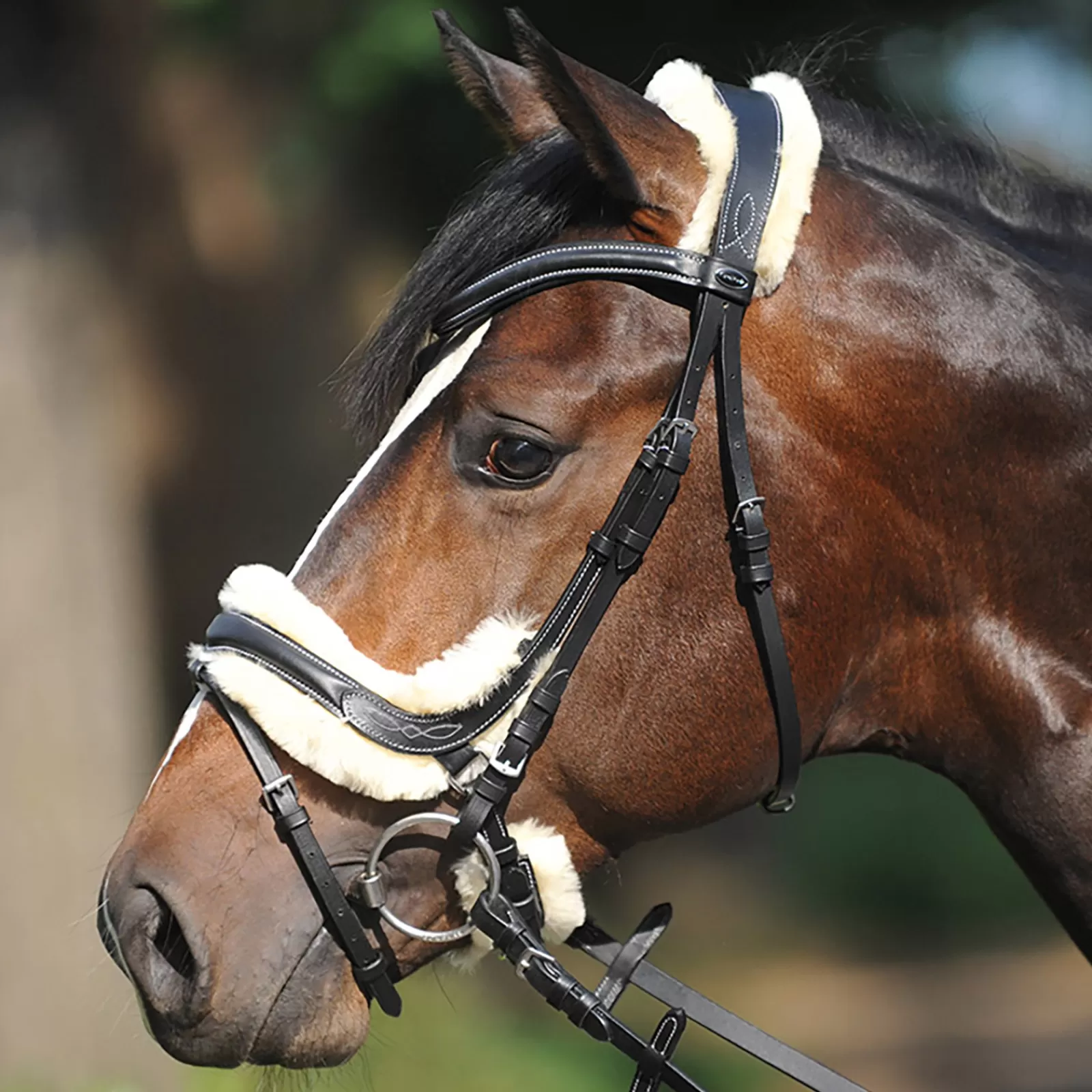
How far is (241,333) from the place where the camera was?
187 inches

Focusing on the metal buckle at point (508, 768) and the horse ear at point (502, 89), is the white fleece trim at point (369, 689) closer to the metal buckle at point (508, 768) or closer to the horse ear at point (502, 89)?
the metal buckle at point (508, 768)

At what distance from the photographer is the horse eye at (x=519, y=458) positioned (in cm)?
144

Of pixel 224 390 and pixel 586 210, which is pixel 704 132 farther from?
pixel 224 390

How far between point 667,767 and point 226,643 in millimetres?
537

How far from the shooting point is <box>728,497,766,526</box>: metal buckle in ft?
4.69

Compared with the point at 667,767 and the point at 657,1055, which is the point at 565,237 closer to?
the point at 667,767

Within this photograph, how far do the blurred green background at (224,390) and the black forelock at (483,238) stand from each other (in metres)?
0.65

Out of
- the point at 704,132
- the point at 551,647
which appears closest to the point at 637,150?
the point at 704,132

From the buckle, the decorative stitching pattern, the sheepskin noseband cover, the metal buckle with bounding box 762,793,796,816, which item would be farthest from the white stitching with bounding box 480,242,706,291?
the metal buckle with bounding box 762,793,796,816

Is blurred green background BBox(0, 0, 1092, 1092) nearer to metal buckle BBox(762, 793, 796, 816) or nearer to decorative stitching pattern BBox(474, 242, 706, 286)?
decorative stitching pattern BBox(474, 242, 706, 286)

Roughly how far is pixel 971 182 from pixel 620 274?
593mm

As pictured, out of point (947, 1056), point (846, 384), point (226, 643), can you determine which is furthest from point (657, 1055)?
point (947, 1056)

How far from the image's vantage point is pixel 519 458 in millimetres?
1438

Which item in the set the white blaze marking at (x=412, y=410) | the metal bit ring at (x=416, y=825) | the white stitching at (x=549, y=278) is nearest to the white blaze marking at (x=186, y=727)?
the white blaze marking at (x=412, y=410)
